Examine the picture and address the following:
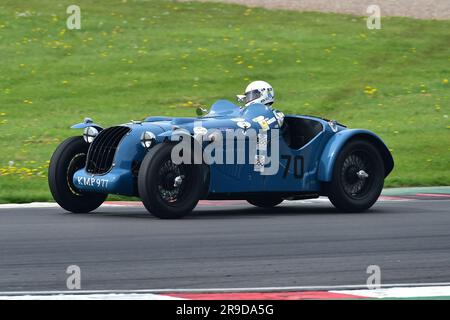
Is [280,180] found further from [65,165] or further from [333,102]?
[333,102]

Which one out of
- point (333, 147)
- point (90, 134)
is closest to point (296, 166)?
point (333, 147)

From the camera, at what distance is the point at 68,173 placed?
44.6 ft

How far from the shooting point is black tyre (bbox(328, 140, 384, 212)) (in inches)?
539

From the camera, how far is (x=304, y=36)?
33.2 meters

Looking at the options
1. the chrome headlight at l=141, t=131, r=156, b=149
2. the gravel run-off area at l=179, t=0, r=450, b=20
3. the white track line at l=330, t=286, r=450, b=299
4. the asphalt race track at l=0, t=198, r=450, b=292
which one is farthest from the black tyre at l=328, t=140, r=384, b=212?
the gravel run-off area at l=179, t=0, r=450, b=20

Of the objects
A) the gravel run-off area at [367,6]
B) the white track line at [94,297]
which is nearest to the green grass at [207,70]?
the gravel run-off area at [367,6]

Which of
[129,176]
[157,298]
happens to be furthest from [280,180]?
[157,298]

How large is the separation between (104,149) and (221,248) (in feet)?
10.0

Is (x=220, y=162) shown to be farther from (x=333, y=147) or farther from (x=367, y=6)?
(x=367, y=6)

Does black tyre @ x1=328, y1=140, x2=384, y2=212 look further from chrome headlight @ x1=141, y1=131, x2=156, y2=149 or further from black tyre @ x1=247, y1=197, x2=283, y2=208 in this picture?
chrome headlight @ x1=141, y1=131, x2=156, y2=149

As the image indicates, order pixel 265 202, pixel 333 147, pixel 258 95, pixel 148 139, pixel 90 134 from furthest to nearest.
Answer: pixel 265 202 < pixel 258 95 < pixel 333 147 < pixel 90 134 < pixel 148 139

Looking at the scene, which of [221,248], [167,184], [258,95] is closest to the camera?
[221,248]

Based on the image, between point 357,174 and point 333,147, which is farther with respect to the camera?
point 357,174

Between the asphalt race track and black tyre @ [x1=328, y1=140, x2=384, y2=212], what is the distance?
0.16 m
